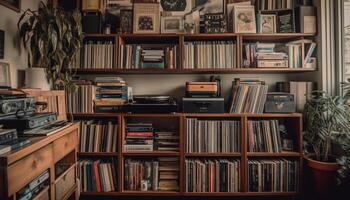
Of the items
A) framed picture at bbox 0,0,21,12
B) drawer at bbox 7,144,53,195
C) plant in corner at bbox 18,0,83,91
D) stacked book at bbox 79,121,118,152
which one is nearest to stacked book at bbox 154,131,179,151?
stacked book at bbox 79,121,118,152

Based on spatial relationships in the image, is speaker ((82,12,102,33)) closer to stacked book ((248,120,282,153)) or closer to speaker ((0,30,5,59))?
speaker ((0,30,5,59))

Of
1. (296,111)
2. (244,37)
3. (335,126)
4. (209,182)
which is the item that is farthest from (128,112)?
(335,126)

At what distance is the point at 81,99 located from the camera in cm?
204

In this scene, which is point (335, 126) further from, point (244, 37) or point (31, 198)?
point (31, 198)

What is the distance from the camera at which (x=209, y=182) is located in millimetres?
2039

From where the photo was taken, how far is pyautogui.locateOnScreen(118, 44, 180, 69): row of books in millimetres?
2113

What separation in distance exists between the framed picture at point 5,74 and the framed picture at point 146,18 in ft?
3.47

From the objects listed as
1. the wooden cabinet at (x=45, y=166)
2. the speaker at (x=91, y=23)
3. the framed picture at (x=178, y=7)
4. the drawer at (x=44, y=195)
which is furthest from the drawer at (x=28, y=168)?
the framed picture at (x=178, y=7)

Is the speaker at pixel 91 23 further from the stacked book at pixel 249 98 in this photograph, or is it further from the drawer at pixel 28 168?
the stacked book at pixel 249 98

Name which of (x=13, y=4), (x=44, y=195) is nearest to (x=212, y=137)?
(x=44, y=195)

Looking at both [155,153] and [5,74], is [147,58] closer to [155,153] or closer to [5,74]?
[155,153]

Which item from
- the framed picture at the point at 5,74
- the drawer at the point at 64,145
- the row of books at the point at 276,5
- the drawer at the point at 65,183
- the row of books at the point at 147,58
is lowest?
the drawer at the point at 65,183

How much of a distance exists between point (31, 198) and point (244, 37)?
6.75 ft

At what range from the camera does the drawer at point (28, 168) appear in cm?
93
